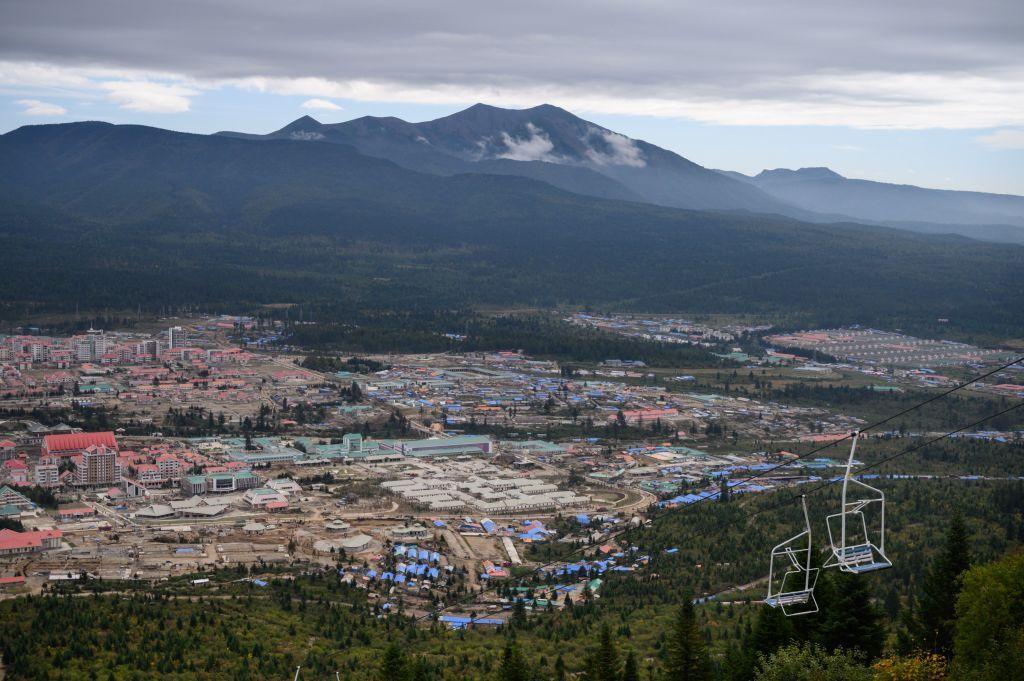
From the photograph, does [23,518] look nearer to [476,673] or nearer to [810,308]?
[476,673]

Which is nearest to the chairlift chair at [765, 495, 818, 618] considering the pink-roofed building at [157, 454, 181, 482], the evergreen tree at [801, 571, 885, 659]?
the evergreen tree at [801, 571, 885, 659]

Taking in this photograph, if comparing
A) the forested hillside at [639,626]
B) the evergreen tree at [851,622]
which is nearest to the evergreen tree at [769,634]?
the forested hillside at [639,626]

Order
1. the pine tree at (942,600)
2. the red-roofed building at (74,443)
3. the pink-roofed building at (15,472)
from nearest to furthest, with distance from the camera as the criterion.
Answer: the pine tree at (942,600) < the pink-roofed building at (15,472) < the red-roofed building at (74,443)

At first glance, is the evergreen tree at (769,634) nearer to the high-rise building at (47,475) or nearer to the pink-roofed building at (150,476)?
the pink-roofed building at (150,476)

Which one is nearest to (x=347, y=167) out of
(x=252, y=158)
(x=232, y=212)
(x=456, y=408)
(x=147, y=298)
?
(x=252, y=158)

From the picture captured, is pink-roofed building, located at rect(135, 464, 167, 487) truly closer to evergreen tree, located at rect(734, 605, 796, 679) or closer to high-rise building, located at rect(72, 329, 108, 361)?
evergreen tree, located at rect(734, 605, 796, 679)

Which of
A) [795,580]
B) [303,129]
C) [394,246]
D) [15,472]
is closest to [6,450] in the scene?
[15,472]
